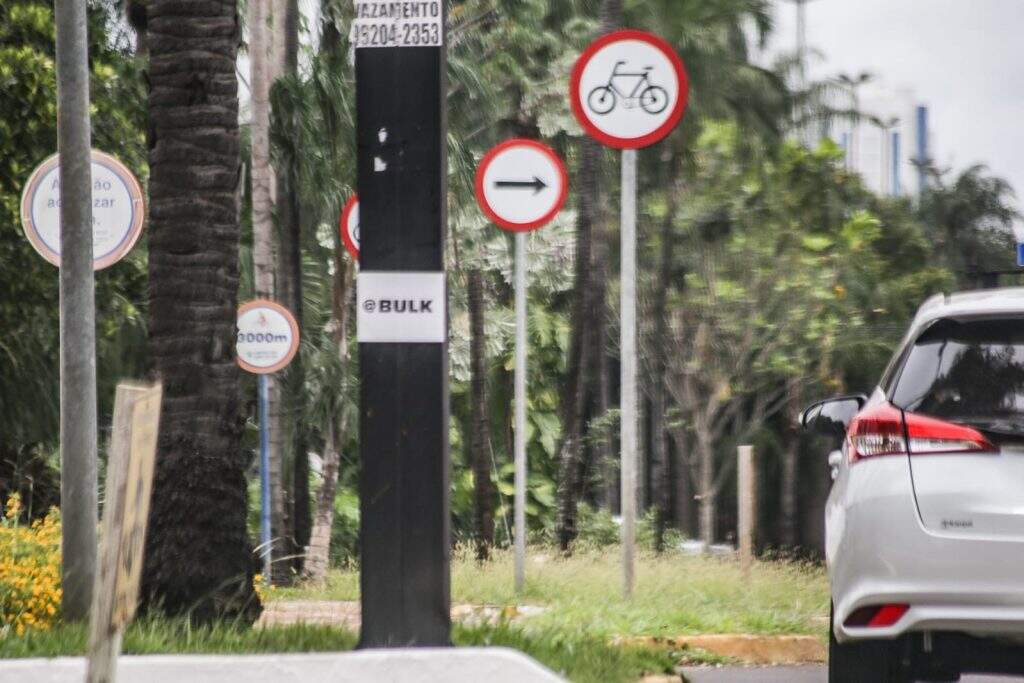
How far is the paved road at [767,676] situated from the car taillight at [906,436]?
2.75 meters

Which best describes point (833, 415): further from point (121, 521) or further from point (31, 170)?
point (31, 170)

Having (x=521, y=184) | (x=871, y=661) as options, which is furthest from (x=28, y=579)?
(x=871, y=661)

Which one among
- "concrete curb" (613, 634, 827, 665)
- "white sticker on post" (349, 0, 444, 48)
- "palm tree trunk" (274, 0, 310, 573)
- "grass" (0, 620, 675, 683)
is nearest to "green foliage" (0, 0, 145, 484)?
"palm tree trunk" (274, 0, 310, 573)

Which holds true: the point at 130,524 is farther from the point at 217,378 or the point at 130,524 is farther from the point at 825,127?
the point at 825,127

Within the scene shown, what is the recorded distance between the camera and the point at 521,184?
40.6 ft

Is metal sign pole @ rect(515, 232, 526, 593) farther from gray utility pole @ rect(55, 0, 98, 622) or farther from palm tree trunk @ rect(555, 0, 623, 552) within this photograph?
palm tree trunk @ rect(555, 0, 623, 552)

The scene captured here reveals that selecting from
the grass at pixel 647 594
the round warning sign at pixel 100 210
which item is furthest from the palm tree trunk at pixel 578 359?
the round warning sign at pixel 100 210

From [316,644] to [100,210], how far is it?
387 cm

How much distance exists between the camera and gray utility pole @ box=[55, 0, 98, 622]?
370 inches

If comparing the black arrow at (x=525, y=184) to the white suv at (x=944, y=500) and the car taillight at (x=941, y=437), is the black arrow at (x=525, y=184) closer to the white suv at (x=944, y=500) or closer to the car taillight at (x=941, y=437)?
the white suv at (x=944, y=500)

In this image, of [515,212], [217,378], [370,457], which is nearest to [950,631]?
[370,457]

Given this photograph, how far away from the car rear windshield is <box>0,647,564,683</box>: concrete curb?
1695 mm

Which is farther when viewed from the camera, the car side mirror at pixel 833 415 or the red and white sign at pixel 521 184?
the red and white sign at pixel 521 184

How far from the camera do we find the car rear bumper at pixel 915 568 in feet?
18.2
